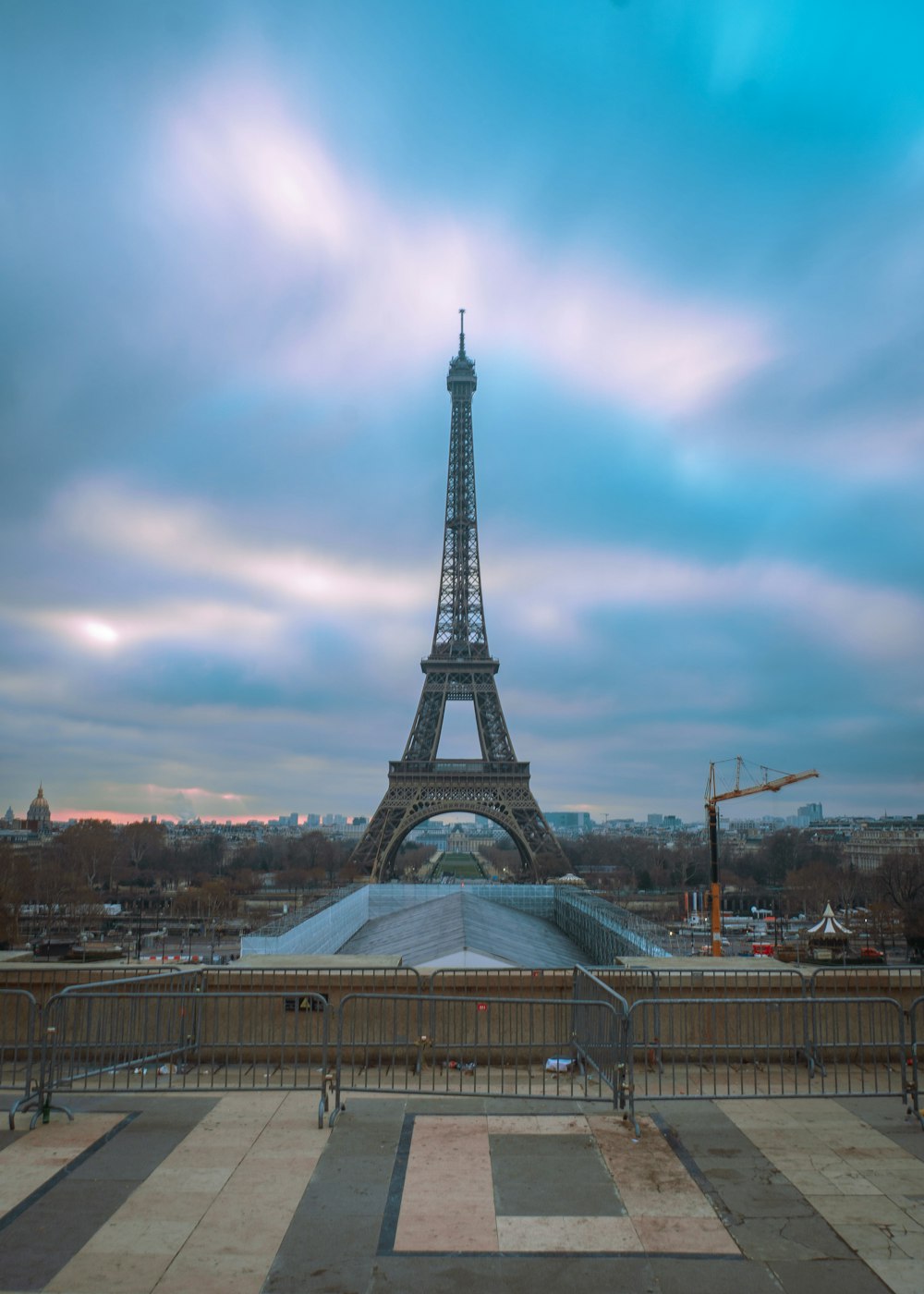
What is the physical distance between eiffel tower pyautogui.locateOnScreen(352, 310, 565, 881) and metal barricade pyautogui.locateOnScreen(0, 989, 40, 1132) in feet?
204

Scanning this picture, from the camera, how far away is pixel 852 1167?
23.6 feet

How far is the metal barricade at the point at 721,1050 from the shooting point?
360 inches

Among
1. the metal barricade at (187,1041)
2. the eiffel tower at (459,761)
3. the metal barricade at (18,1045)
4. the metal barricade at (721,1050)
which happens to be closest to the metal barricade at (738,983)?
the metal barricade at (721,1050)

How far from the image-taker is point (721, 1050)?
10.5 metres

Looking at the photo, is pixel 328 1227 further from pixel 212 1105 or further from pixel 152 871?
pixel 152 871

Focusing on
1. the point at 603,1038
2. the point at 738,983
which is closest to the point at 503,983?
the point at 603,1038

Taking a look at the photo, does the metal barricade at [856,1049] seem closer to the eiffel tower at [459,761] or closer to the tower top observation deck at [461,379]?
the eiffel tower at [459,761]

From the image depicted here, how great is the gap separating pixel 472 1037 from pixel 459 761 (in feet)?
222

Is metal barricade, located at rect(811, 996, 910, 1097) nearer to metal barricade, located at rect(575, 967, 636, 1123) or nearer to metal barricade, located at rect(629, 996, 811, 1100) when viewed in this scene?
metal barricade, located at rect(629, 996, 811, 1100)

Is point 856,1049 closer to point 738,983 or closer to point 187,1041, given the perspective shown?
point 738,983

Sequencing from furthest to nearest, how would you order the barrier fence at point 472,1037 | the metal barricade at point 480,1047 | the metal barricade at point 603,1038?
the barrier fence at point 472,1037, the metal barricade at point 480,1047, the metal barricade at point 603,1038

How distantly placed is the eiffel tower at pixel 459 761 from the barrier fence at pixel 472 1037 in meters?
62.2

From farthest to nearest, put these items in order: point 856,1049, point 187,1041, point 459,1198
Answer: point 856,1049
point 187,1041
point 459,1198

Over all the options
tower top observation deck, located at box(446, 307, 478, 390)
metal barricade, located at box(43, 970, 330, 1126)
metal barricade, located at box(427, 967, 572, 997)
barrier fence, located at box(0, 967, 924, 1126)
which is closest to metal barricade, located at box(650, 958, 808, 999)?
barrier fence, located at box(0, 967, 924, 1126)
